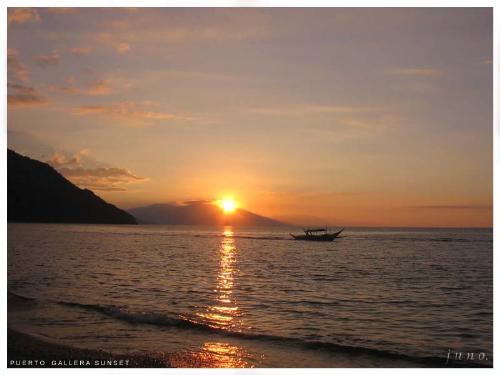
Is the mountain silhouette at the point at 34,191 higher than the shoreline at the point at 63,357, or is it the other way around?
the mountain silhouette at the point at 34,191

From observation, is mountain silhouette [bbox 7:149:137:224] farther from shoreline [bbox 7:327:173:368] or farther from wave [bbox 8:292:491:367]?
shoreline [bbox 7:327:173:368]

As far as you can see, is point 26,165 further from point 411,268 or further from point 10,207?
point 411,268

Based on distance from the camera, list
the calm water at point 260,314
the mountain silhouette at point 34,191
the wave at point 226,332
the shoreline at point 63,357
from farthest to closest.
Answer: the mountain silhouette at point 34,191 → the calm water at point 260,314 → the wave at point 226,332 → the shoreline at point 63,357

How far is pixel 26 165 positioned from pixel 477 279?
162 meters

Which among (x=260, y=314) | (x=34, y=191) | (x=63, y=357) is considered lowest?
(x=260, y=314)

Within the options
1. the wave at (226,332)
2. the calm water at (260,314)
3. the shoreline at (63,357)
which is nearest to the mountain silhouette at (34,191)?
the calm water at (260,314)

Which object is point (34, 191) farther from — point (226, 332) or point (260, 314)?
point (226, 332)

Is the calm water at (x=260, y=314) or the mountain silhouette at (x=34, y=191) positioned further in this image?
the mountain silhouette at (x=34, y=191)

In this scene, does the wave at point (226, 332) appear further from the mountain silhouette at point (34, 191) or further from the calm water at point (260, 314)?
the mountain silhouette at point (34, 191)

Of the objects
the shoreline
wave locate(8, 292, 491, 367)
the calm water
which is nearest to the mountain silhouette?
the calm water

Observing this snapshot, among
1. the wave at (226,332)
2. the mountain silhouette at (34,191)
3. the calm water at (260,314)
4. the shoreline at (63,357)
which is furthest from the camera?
the mountain silhouette at (34,191)

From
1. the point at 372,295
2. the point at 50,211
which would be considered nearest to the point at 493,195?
the point at 372,295

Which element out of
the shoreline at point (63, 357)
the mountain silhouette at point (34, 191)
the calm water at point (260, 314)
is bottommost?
the calm water at point (260, 314)

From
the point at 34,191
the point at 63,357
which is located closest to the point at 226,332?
the point at 63,357
